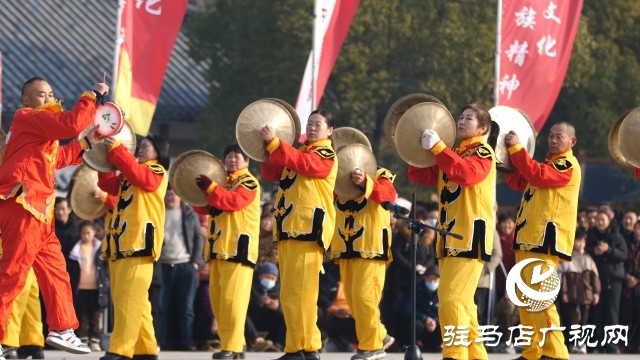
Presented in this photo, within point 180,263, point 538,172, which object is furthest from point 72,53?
point 538,172

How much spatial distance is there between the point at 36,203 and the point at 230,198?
2524 millimetres

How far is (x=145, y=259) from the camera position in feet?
50.7

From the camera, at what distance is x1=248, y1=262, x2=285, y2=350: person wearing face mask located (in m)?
19.9

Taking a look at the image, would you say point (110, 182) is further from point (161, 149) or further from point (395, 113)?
point (395, 113)

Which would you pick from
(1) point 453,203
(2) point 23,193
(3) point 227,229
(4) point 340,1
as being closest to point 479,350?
(1) point 453,203

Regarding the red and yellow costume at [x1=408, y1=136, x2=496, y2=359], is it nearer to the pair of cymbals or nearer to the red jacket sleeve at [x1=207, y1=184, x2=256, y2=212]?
the pair of cymbals

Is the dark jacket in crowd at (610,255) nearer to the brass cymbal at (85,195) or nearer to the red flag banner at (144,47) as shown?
the red flag banner at (144,47)

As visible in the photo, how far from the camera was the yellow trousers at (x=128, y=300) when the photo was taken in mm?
15320

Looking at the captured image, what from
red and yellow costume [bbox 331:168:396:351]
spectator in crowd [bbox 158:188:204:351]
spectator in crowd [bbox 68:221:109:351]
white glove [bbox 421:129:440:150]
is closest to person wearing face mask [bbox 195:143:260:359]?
red and yellow costume [bbox 331:168:396:351]

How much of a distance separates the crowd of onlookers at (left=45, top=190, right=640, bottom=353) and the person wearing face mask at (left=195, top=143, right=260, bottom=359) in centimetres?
218

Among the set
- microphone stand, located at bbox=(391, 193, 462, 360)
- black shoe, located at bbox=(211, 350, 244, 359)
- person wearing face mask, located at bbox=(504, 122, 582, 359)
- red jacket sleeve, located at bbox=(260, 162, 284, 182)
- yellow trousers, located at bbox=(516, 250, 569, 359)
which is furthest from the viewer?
black shoe, located at bbox=(211, 350, 244, 359)

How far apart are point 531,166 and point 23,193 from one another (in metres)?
4.23

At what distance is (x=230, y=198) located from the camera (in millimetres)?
16391

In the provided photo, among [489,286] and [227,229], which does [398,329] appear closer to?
[489,286]
